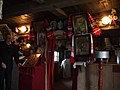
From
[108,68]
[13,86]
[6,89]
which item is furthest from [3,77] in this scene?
[108,68]

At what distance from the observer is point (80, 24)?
11.4ft

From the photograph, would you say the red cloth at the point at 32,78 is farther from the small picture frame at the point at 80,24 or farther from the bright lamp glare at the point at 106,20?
the bright lamp glare at the point at 106,20

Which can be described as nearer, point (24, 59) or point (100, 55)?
point (100, 55)

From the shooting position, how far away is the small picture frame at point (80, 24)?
3.43m

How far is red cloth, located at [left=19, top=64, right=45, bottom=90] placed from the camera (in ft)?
12.5

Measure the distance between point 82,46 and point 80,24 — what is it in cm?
45

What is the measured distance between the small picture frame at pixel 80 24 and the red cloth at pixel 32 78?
122 centimetres

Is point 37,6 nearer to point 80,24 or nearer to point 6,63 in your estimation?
point 80,24

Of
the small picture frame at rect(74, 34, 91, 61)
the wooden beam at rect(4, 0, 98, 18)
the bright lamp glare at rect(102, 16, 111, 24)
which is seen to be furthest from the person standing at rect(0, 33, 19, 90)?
the bright lamp glare at rect(102, 16, 111, 24)

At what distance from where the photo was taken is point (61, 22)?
402 centimetres

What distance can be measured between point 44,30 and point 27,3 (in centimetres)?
99

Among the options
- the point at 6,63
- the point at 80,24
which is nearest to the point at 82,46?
the point at 80,24

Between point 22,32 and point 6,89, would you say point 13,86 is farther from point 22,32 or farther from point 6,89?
point 22,32

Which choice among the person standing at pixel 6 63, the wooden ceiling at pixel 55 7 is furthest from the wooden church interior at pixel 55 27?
the person standing at pixel 6 63
